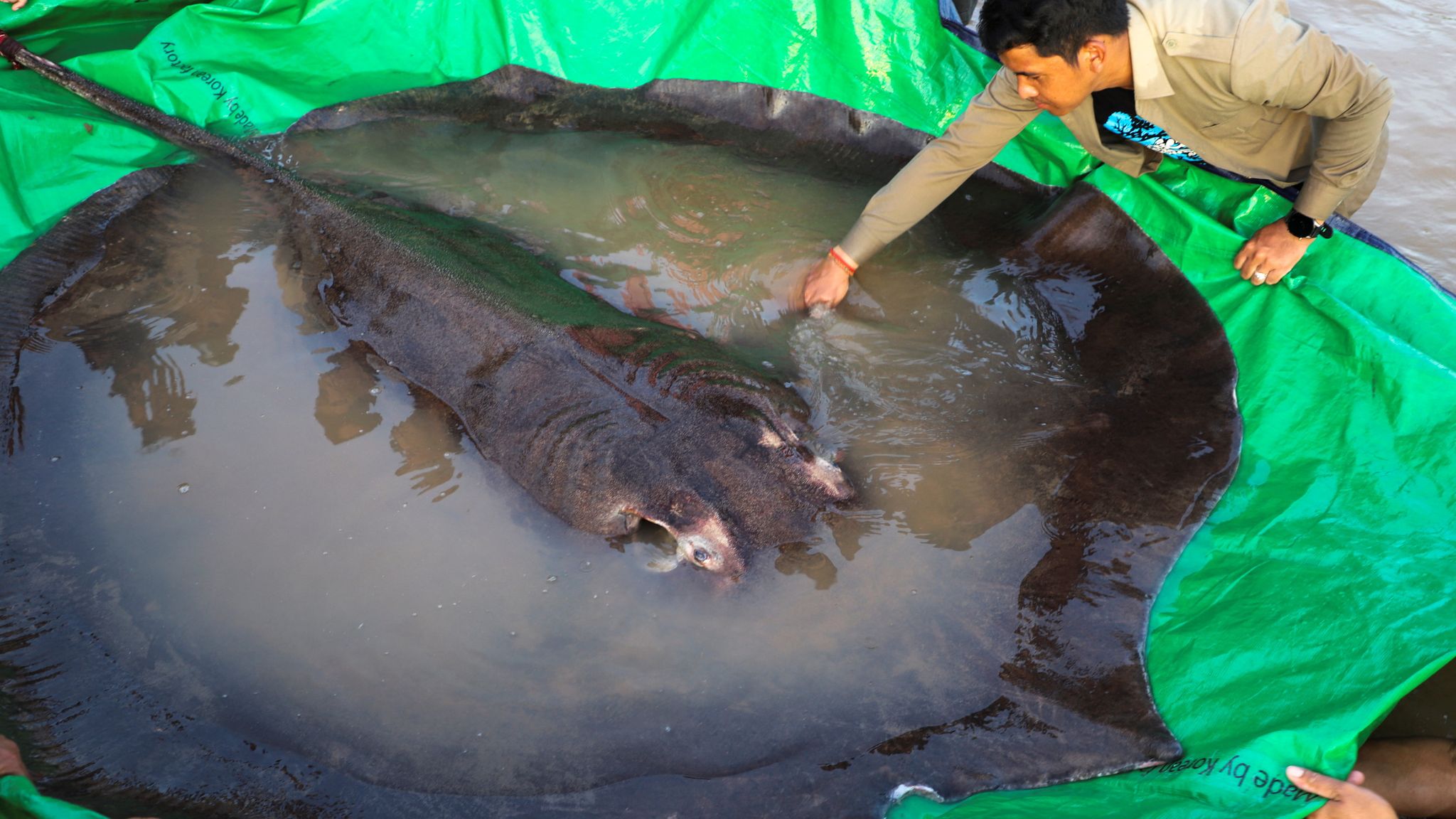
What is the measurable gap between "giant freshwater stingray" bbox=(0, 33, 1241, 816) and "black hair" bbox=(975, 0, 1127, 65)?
124cm

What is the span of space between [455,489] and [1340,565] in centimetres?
330

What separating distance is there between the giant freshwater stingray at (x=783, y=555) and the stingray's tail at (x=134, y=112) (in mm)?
61

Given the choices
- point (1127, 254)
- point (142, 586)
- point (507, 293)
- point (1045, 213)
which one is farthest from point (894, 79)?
point (142, 586)

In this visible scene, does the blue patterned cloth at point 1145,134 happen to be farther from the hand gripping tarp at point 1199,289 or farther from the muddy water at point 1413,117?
the muddy water at point 1413,117

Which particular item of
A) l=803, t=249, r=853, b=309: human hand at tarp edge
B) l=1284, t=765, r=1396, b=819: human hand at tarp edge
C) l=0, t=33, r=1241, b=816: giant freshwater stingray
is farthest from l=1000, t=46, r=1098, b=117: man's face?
l=1284, t=765, r=1396, b=819: human hand at tarp edge

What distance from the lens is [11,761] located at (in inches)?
101

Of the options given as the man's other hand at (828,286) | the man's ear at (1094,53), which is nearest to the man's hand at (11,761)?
the man's other hand at (828,286)

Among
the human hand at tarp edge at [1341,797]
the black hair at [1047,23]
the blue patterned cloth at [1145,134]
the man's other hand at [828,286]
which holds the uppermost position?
the black hair at [1047,23]

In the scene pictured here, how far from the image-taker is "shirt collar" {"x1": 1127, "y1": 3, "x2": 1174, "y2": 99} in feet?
11.2

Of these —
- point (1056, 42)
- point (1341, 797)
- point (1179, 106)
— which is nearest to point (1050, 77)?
point (1056, 42)

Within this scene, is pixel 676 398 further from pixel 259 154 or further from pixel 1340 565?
pixel 259 154

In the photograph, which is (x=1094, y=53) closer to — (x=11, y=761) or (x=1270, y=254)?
(x=1270, y=254)

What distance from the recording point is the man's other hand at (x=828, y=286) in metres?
4.11

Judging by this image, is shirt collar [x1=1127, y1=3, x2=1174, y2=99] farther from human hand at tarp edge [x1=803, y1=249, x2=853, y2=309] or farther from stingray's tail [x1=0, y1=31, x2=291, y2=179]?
stingray's tail [x1=0, y1=31, x2=291, y2=179]
